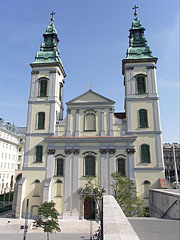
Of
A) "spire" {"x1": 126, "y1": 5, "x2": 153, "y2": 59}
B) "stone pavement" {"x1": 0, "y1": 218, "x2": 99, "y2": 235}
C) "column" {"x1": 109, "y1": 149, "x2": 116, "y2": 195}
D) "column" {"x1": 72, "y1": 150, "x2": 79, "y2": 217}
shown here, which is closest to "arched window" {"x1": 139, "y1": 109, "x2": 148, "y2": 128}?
"column" {"x1": 109, "y1": 149, "x2": 116, "y2": 195}

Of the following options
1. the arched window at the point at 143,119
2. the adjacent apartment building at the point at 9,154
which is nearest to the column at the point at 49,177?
the arched window at the point at 143,119

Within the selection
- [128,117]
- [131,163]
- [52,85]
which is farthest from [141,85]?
[52,85]

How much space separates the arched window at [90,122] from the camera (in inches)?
1070

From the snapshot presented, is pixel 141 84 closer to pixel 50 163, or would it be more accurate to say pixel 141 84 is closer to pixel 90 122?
pixel 90 122

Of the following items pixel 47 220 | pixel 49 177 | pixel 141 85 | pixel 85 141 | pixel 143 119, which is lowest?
pixel 47 220

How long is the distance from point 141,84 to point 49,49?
15.7 m

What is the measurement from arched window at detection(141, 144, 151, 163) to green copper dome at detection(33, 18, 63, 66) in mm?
17705

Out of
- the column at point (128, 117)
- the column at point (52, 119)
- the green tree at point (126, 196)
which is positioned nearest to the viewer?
the green tree at point (126, 196)

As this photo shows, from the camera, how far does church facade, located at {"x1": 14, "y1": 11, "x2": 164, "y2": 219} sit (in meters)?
24.8

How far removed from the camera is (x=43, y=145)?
1067 inches

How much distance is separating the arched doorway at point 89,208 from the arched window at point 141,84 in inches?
620

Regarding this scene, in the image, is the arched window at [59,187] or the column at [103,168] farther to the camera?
the arched window at [59,187]

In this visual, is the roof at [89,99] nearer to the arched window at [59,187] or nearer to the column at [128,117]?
the column at [128,117]

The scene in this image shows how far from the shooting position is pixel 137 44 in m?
31.2
